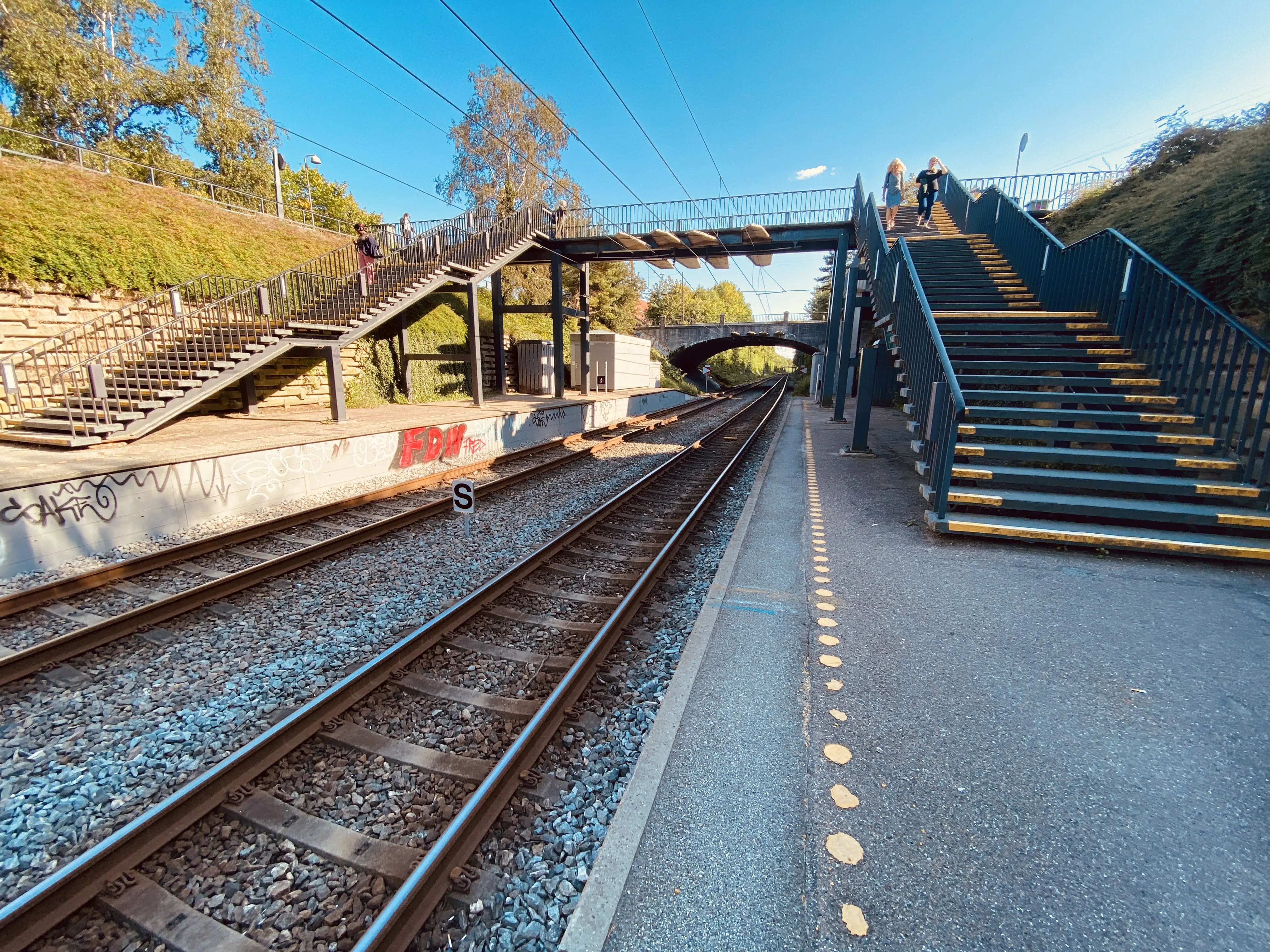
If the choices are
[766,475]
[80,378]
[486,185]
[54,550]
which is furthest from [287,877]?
[486,185]

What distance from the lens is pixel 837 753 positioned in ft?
8.60

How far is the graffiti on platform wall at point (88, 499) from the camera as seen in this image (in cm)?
526

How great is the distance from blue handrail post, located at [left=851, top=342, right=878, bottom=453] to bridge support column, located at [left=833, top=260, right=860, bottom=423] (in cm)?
21

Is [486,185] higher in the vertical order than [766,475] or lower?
higher

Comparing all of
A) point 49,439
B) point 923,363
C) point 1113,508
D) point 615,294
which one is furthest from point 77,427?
point 615,294

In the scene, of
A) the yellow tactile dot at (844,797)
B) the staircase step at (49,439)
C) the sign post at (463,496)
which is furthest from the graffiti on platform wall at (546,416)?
the yellow tactile dot at (844,797)

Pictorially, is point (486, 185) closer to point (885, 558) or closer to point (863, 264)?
point (863, 264)

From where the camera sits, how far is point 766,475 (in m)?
9.89

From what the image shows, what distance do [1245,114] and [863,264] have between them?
6.67 m

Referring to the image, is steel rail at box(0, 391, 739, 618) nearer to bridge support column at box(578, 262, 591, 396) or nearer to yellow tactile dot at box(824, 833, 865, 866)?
yellow tactile dot at box(824, 833, 865, 866)

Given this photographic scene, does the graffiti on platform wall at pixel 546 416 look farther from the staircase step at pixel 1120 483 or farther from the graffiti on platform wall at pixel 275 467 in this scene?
the staircase step at pixel 1120 483

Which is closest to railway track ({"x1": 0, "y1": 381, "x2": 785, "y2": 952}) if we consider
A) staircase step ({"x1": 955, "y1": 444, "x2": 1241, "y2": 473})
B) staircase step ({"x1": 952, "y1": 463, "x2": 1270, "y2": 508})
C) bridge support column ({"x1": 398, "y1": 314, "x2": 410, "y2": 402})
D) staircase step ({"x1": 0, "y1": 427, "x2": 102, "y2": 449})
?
staircase step ({"x1": 952, "y1": 463, "x2": 1270, "y2": 508})

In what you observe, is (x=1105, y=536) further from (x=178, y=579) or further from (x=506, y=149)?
(x=506, y=149)

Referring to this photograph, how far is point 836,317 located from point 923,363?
1392 centimetres
